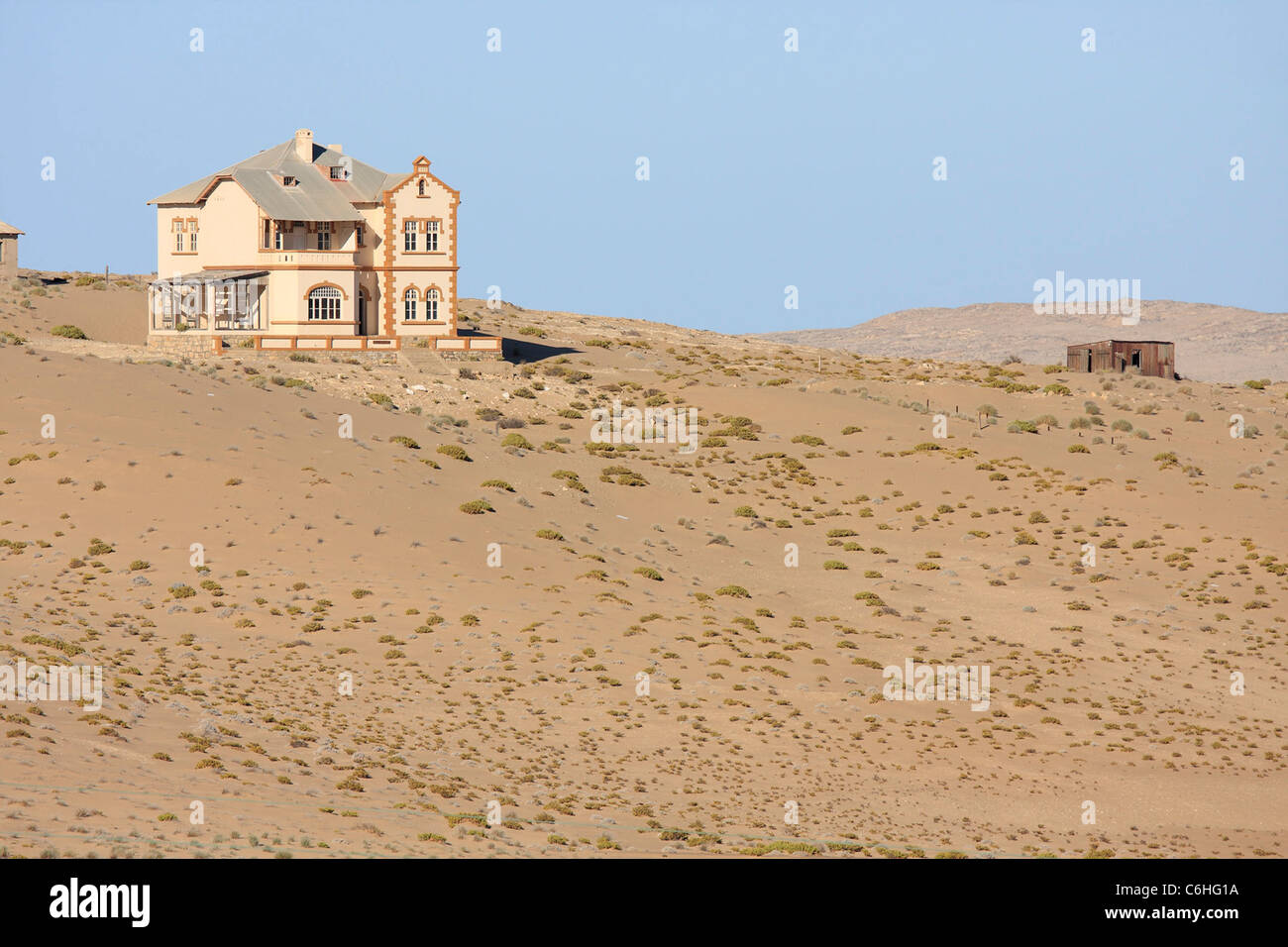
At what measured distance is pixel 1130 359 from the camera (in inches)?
3676

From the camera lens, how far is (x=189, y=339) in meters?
71.9

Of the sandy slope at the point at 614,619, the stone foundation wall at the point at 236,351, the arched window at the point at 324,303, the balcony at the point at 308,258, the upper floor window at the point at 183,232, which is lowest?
the sandy slope at the point at 614,619

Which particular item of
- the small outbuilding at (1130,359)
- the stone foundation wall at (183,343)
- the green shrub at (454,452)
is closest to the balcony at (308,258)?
the stone foundation wall at (183,343)

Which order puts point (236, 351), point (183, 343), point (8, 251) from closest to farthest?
point (236, 351), point (183, 343), point (8, 251)

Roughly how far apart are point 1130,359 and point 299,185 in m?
51.4

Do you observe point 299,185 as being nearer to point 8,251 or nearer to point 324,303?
point 324,303

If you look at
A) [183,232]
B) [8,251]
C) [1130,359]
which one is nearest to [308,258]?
[183,232]

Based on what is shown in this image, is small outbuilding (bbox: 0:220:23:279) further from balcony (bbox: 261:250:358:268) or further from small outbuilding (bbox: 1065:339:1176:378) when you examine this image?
small outbuilding (bbox: 1065:339:1176:378)

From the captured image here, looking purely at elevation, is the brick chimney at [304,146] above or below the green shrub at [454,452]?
above

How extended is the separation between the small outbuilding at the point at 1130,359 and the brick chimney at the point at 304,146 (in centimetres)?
4801

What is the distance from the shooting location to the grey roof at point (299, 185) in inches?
2881

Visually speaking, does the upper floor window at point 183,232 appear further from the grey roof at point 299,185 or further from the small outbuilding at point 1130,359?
the small outbuilding at point 1130,359

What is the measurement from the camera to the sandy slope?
29.0m

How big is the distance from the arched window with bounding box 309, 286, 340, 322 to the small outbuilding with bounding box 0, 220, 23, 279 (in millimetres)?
29495
